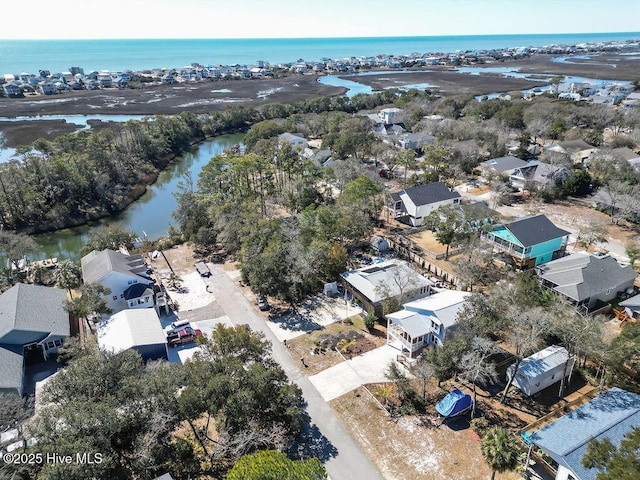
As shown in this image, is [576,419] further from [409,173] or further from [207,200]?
[409,173]

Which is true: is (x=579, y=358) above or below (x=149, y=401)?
below

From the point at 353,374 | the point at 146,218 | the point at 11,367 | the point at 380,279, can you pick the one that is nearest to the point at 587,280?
the point at 380,279

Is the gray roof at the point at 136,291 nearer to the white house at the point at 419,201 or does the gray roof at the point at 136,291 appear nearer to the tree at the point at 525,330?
the tree at the point at 525,330

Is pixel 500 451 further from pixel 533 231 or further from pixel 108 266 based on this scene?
pixel 108 266

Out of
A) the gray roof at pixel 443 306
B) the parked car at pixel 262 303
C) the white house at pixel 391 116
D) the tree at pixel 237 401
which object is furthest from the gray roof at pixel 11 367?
the white house at pixel 391 116

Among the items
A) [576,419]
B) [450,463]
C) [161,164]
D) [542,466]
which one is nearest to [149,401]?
[450,463]

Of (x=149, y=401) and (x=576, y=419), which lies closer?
(x=149, y=401)
